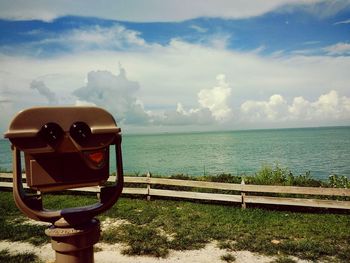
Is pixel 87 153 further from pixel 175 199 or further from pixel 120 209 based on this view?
pixel 175 199

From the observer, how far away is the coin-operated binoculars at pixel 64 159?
1729mm

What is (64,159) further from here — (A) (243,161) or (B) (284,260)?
(A) (243,161)

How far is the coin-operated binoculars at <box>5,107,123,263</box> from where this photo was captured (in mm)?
1729

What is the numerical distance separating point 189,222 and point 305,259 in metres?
3.50

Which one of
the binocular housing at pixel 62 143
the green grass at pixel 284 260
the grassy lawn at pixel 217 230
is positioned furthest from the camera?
the grassy lawn at pixel 217 230

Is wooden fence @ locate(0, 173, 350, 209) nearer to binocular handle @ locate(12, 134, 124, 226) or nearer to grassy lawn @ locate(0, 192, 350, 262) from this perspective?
grassy lawn @ locate(0, 192, 350, 262)

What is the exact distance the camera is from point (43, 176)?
5.81 feet

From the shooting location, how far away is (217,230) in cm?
852

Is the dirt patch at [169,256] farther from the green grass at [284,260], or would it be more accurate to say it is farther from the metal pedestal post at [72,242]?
the metal pedestal post at [72,242]

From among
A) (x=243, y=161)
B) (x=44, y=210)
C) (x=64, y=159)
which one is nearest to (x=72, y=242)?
(x=44, y=210)

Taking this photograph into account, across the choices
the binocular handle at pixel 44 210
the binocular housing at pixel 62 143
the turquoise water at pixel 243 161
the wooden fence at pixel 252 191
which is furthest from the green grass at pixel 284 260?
the turquoise water at pixel 243 161

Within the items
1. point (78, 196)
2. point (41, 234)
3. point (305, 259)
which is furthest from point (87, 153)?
point (78, 196)

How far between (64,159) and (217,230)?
290 inches

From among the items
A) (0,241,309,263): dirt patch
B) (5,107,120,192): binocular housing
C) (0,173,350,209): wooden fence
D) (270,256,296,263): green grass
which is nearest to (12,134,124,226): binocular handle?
A: (5,107,120,192): binocular housing
